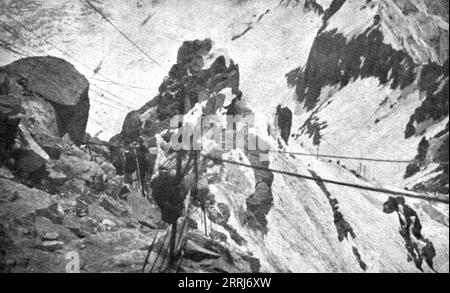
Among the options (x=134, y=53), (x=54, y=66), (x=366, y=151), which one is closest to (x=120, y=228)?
(x=54, y=66)

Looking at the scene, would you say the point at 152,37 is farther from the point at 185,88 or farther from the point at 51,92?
the point at 51,92

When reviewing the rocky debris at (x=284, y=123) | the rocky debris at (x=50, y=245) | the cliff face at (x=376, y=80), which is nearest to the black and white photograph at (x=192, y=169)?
the rocky debris at (x=50, y=245)

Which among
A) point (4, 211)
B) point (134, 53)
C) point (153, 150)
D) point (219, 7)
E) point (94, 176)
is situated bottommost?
point (4, 211)

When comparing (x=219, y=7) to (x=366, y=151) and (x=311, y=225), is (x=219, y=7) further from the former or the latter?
(x=311, y=225)

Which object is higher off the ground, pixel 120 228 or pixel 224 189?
pixel 224 189

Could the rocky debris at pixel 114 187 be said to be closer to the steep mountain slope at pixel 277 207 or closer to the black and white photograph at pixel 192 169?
the black and white photograph at pixel 192 169
